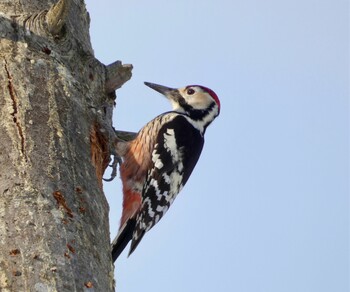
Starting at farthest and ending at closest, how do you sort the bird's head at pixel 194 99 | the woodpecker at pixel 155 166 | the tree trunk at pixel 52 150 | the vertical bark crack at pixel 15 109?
the bird's head at pixel 194 99
the woodpecker at pixel 155 166
the vertical bark crack at pixel 15 109
the tree trunk at pixel 52 150

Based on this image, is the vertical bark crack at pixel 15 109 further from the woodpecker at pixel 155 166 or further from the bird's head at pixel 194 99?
the bird's head at pixel 194 99

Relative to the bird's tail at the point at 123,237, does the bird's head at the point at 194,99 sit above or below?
above

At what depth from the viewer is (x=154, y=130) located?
5262 millimetres


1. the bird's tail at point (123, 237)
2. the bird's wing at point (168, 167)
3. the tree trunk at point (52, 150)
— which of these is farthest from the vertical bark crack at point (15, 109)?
the bird's wing at point (168, 167)

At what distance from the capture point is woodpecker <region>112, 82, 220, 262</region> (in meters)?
4.74

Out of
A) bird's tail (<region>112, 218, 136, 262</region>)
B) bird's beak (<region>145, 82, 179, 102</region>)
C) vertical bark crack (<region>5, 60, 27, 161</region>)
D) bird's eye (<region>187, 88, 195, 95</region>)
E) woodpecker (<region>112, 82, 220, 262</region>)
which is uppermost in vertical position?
bird's eye (<region>187, 88, 195, 95</region>)

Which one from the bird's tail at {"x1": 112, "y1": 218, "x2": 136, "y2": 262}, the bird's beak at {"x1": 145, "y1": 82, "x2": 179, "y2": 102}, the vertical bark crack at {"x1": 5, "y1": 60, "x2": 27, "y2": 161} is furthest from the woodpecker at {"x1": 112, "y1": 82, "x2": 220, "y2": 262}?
the vertical bark crack at {"x1": 5, "y1": 60, "x2": 27, "y2": 161}

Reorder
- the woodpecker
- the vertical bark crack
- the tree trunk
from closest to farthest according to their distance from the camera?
the tree trunk, the vertical bark crack, the woodpecker

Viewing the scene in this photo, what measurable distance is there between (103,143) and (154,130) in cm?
162

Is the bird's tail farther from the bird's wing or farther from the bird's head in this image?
the bird's head

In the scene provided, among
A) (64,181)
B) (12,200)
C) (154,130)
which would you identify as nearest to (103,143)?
(64,181)

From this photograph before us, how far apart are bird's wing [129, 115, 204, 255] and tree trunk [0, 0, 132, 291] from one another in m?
1.02

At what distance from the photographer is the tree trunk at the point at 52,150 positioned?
97.0 inches

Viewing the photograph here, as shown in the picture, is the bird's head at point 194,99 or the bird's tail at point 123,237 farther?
the bird's head at point 194,99
